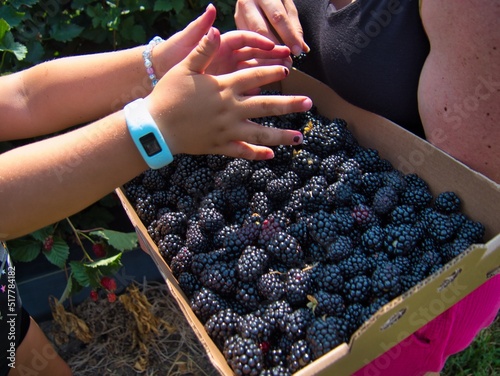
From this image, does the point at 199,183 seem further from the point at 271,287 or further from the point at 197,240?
the point at 271,287

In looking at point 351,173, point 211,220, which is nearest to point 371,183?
point 351,173

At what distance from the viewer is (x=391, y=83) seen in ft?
3.39

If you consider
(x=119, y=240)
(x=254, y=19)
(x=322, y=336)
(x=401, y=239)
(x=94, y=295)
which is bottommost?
(x=94, y=295)

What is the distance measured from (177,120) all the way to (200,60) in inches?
4.7

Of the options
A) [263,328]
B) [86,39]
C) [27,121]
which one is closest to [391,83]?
[263,328]

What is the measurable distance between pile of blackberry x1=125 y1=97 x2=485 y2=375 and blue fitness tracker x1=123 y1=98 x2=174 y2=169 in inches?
8.4

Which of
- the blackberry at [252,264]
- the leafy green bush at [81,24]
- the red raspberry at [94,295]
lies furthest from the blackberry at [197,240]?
the leafy green bush at [81,24]

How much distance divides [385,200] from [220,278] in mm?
379

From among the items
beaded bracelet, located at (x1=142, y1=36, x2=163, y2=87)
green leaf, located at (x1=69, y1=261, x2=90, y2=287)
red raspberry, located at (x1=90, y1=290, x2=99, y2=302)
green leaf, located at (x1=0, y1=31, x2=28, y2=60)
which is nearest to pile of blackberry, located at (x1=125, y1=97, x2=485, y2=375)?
beaded bracelet, located at (x1=142, y1=36, x2=163, y2=87)

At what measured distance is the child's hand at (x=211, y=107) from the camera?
33.2 inches

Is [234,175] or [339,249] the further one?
[234,175]

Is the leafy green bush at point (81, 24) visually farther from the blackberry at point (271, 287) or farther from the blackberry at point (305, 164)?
the blackberry at point (271, 287)

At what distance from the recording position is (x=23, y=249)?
150 centimetres

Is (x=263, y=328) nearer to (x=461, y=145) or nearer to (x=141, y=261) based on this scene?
(x=461, y=145)
